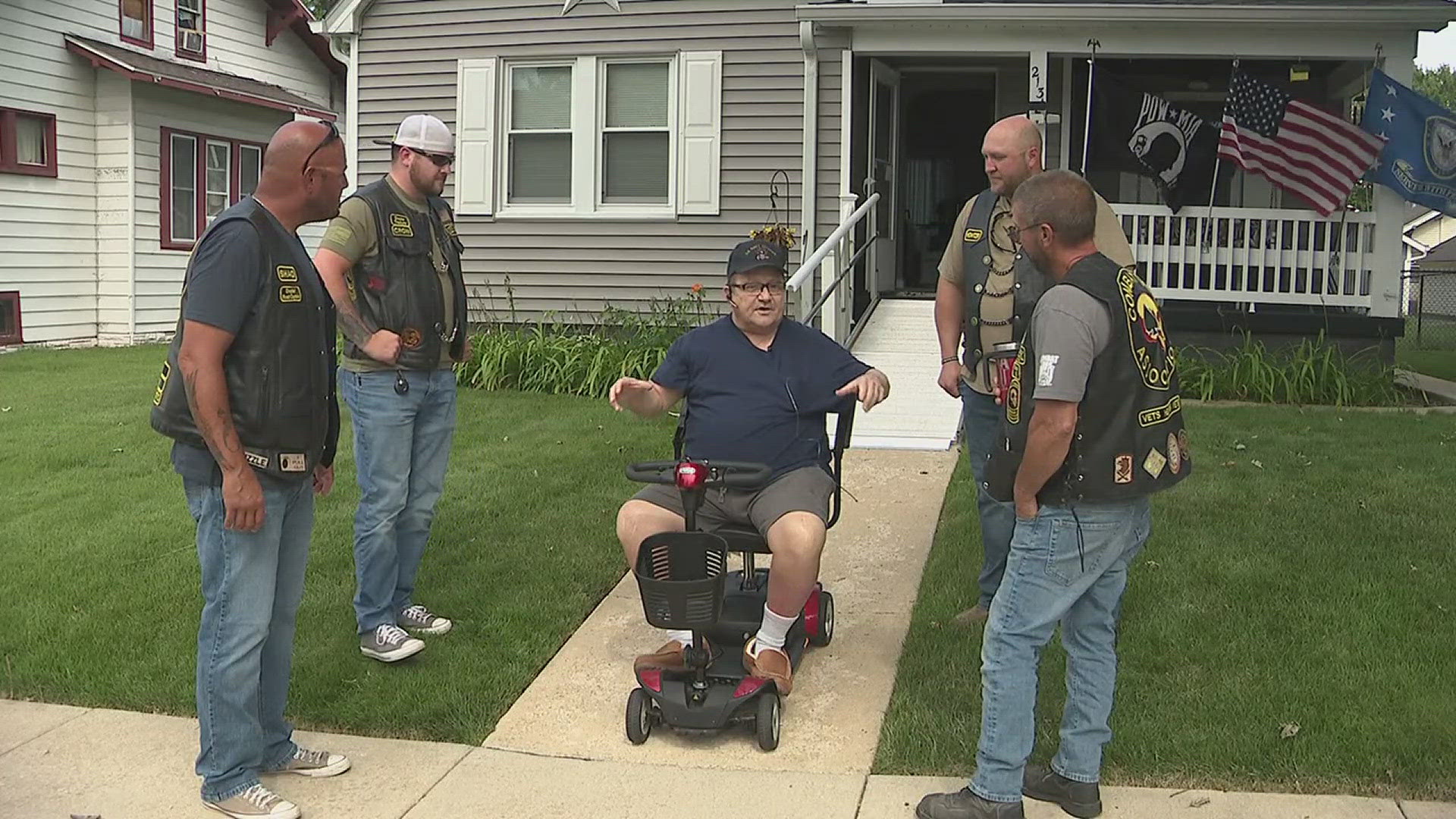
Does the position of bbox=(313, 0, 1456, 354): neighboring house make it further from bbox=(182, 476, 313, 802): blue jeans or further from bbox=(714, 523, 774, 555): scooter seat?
bbox=(182, 476, 313, 802): blue jeans

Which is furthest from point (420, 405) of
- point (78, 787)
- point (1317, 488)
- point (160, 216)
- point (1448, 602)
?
point (160, 216)

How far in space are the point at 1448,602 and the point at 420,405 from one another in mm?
3867

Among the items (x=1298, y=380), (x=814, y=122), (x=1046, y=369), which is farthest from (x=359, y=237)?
(x=1298, y=380)

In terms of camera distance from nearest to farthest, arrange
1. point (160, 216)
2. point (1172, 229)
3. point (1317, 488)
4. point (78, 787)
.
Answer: point (78, 787)
point (1317, 488)
point (1172, 229)
point (160, 216)

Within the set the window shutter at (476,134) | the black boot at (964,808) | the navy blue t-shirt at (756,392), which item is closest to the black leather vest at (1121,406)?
the black boot at (964,808)

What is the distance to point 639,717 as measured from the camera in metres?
4.09

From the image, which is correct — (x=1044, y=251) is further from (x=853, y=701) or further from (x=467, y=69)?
(x=467, y=69)

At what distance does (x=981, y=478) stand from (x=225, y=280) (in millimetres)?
2661

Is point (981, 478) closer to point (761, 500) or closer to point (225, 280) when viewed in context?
point (761, 500)

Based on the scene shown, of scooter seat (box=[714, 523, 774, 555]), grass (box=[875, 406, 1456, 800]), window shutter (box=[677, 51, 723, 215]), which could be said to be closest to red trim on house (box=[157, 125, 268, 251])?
window shutter (box=[677, 51, 723, 215])

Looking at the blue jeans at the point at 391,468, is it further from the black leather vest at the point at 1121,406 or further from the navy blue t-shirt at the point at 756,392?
the black leather vest at the point at 1121,406

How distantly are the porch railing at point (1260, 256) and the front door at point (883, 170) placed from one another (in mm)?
2150

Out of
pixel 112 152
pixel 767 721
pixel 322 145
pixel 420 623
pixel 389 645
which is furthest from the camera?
pixel 112 152

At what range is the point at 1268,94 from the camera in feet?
34.2
